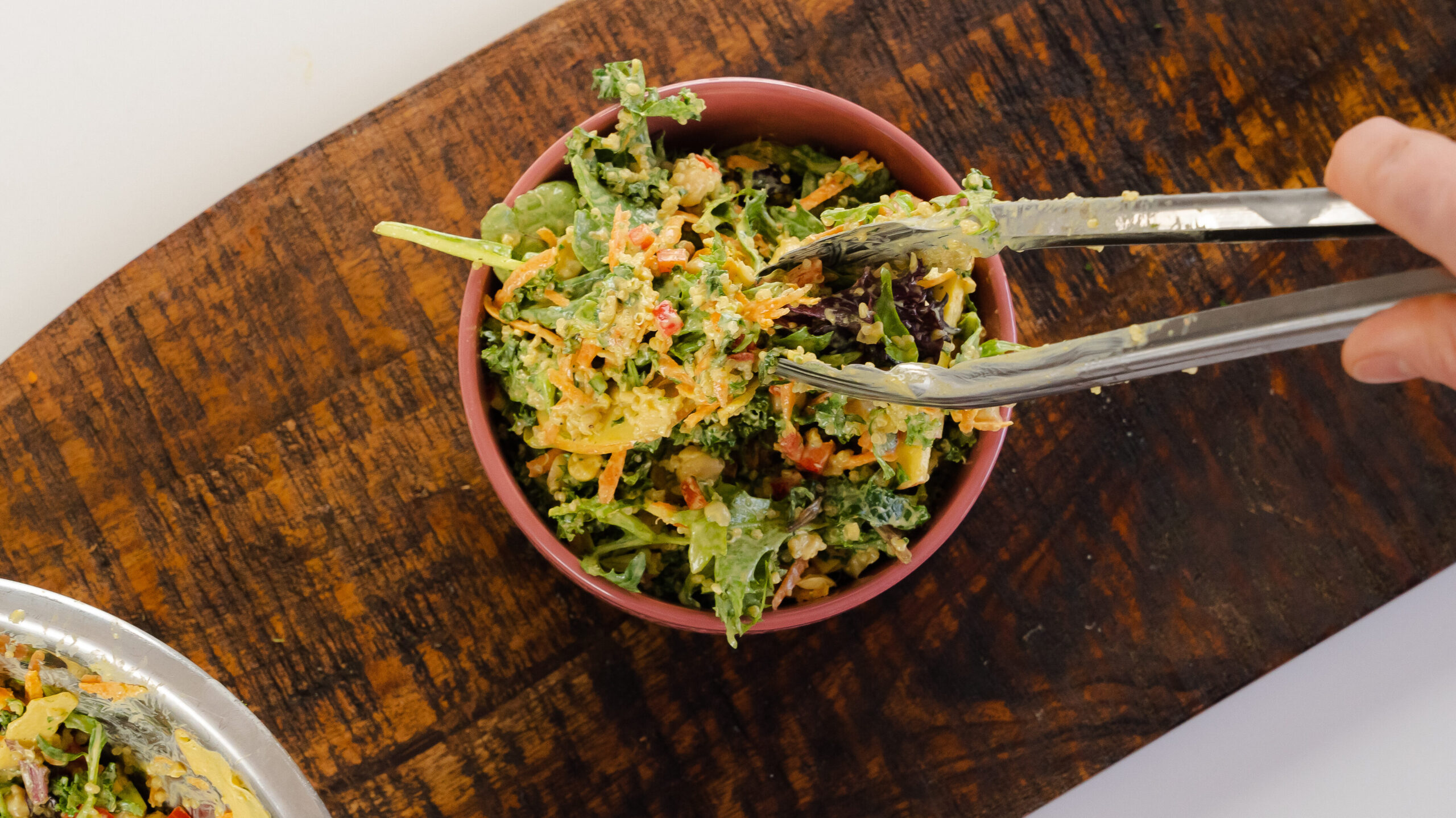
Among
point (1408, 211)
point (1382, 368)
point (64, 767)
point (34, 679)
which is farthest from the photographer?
point (64, 767)

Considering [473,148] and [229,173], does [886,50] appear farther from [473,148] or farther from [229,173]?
[229,173]

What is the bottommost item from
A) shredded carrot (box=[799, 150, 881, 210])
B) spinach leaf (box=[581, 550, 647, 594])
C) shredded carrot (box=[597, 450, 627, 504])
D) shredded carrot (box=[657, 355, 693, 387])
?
spinach leaf (box=[581, 550, 647, 594])

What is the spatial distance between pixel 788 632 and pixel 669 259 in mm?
1014

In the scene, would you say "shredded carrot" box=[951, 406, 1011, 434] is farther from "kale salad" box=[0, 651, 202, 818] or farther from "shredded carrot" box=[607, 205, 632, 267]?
"kale salad" box=[0, 651, 202, 818]

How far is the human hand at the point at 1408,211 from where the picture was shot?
1.41m

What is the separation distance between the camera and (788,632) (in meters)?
2.21

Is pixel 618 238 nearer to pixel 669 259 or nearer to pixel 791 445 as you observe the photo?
pixel 669 259

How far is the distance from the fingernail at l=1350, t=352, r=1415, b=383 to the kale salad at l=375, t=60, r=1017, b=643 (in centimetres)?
57

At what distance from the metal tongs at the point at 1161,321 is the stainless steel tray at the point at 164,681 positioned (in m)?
1.29

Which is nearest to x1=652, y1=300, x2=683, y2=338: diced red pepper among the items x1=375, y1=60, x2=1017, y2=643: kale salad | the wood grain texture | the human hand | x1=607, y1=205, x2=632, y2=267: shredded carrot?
x1=375, y1=60, x2=1017, y2=643: kale salad

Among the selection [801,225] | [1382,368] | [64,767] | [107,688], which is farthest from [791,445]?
[64,767]

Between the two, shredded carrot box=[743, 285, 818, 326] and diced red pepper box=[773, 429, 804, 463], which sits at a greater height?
shredded carrot box=[743, 285, 818, 326]

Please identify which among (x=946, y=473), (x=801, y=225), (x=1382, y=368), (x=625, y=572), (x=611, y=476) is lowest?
(x=1382, y=368)

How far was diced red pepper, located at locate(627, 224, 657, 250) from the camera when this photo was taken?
1606mm
